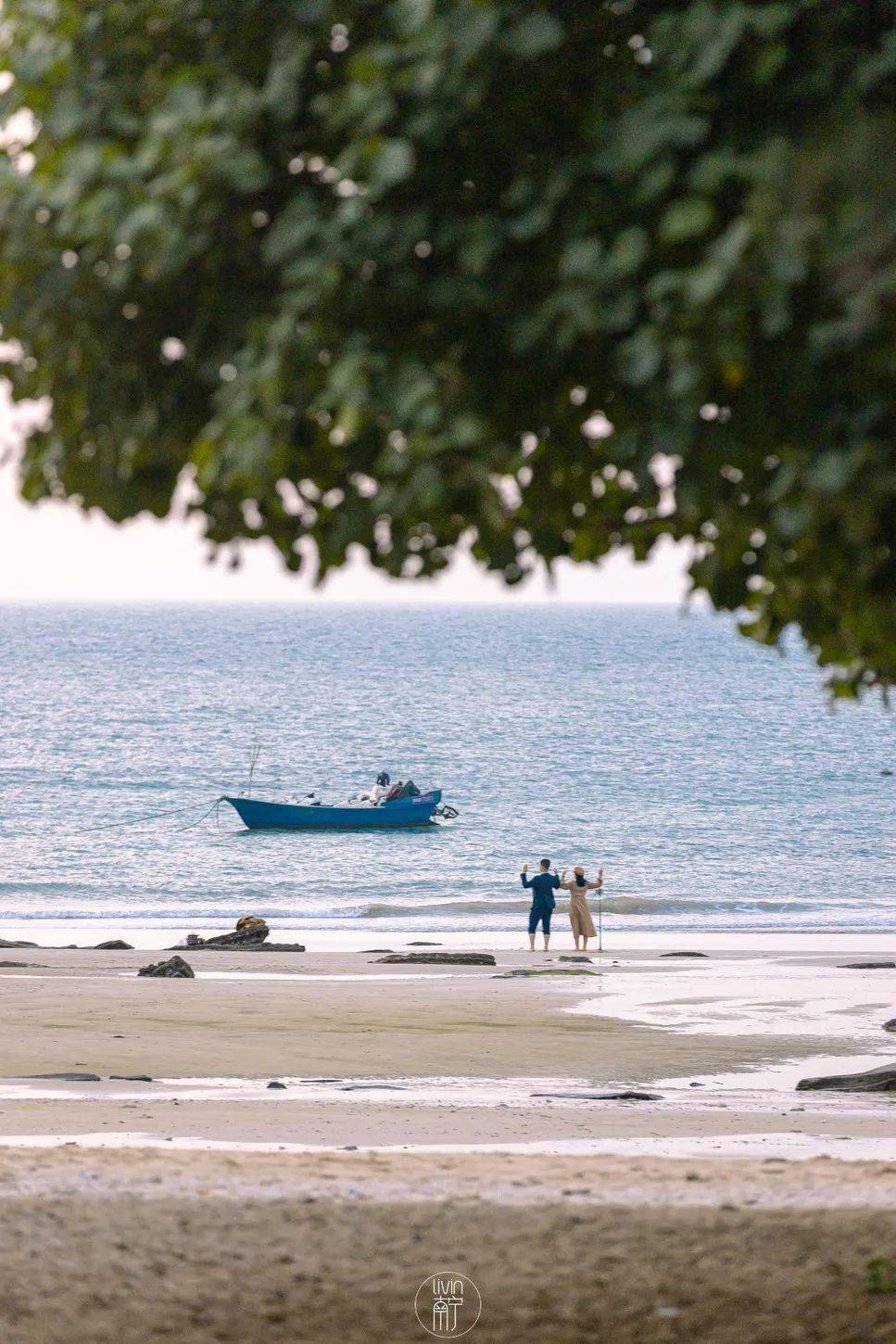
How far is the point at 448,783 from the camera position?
79188mm

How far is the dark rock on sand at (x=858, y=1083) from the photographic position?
47.5 feet

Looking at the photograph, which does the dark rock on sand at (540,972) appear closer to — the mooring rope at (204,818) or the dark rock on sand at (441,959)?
→ the dark rock on sand at (441,959)

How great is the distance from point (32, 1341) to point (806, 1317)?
288 cm

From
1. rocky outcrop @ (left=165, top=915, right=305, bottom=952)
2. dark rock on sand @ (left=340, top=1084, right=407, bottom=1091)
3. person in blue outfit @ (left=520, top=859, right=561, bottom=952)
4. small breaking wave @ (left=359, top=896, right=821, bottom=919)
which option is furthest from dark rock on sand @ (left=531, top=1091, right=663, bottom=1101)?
small breaking wave @ (left=359, top=896, right=821, bottom=919)

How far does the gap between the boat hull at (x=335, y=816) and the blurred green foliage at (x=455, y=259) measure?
56444mm

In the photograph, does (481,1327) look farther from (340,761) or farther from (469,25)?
(340,761)

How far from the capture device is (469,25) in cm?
399

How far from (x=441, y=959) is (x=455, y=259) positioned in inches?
993

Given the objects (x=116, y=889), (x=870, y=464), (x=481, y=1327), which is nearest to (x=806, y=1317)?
(x=481, y=1327)

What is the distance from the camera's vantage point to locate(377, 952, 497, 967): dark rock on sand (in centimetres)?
2841

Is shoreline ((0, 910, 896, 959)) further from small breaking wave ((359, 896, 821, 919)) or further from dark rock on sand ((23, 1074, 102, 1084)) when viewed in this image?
dark rock on sand ((23, 1074, 102, 1084))

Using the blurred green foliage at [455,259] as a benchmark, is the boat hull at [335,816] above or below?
below

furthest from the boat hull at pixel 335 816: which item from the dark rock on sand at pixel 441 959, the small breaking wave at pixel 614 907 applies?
the dark rock on sand at pixel 441 959

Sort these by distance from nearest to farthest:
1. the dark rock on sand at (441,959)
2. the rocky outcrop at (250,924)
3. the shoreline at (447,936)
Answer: the dark rock on sand at (441,959) < the rocky outcrop at (250,924) < the shoreline at (447,936)
